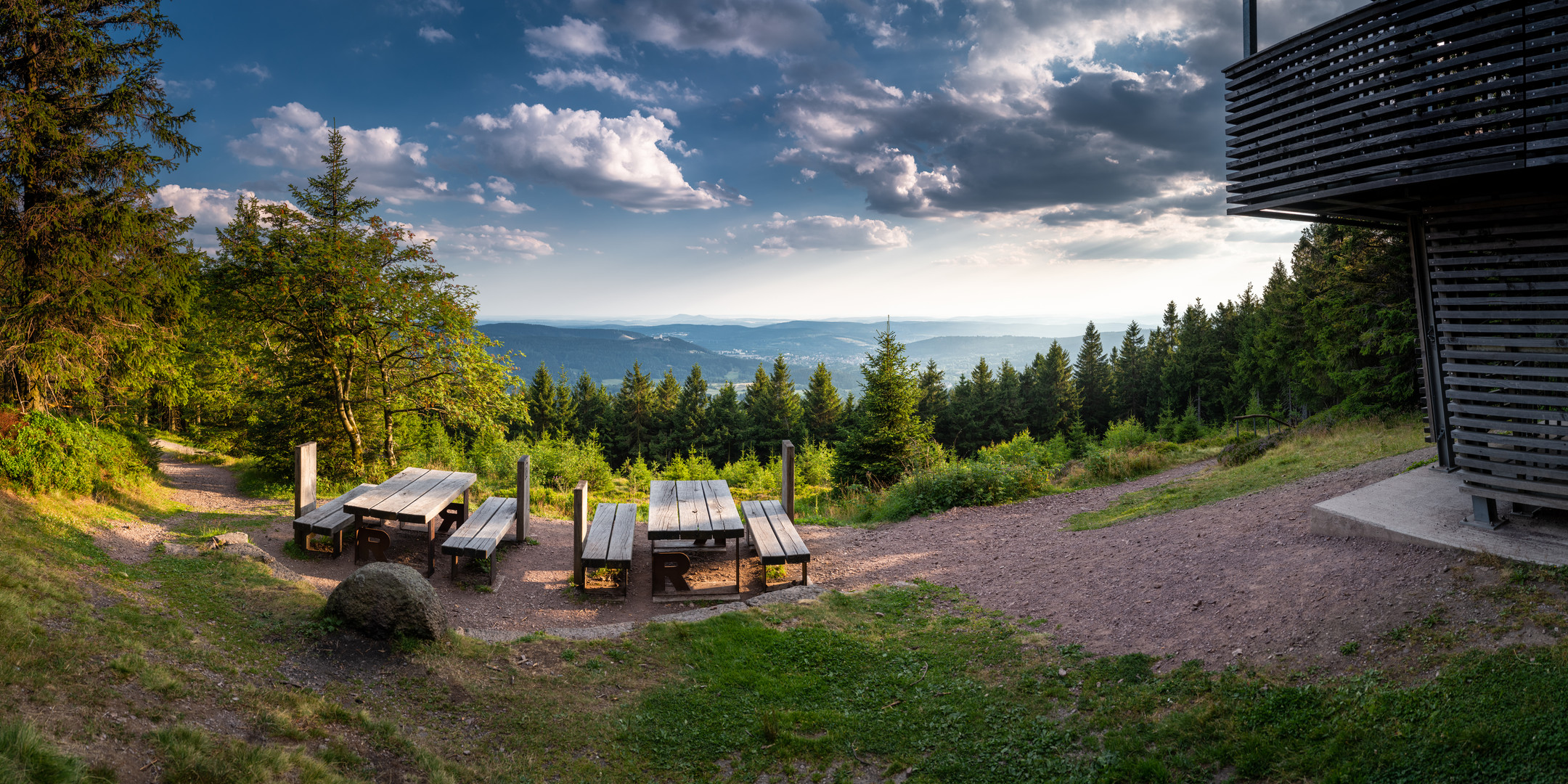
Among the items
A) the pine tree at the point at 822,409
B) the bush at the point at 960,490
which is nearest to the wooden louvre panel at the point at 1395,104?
the bush at the point at 960,490

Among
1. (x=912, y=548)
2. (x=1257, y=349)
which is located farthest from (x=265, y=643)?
(x=1257, y=349)

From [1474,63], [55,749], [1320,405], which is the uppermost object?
[1474,63]

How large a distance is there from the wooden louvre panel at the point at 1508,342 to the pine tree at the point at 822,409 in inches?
2227

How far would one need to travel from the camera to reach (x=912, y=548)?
10.1m

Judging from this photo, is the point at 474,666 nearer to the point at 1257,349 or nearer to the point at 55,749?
the point at 55,749

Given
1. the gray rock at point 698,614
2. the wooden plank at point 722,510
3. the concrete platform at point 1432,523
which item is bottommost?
the gray rock at point 698,614

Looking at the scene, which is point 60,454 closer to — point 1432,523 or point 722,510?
point 722,510

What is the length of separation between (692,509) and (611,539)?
1.11m

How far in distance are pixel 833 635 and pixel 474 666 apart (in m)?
3.28

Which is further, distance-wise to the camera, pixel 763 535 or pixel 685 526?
pixel 763 535

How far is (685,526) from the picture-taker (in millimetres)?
8062

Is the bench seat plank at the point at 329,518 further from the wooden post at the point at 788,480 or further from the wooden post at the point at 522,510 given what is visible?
the wooden post at the point at 788,480

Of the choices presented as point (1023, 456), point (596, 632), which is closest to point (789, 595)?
point (596, 632)

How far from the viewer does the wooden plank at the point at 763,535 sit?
781 cm
